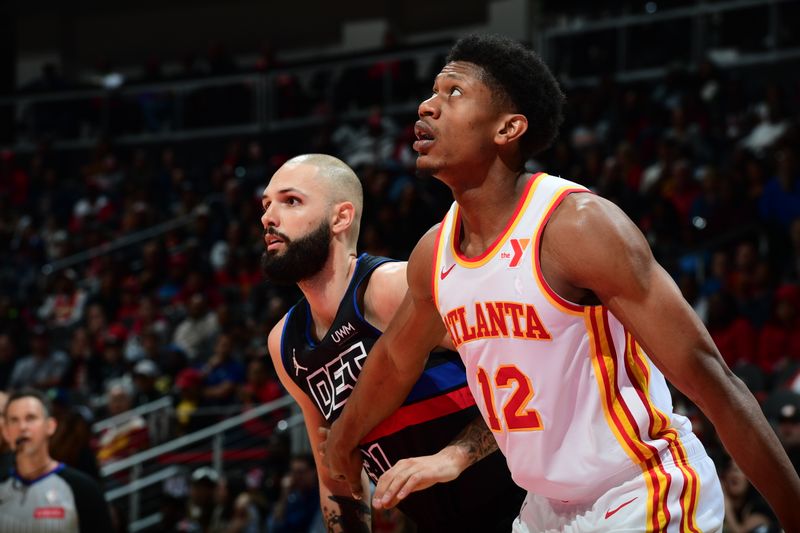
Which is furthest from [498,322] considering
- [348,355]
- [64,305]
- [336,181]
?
[64,305]

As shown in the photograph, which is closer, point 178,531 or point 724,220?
point 178,531

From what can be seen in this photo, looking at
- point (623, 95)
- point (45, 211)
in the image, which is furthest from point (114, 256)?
point (623, 95)

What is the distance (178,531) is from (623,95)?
7.45 metres

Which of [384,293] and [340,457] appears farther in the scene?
[384,293]

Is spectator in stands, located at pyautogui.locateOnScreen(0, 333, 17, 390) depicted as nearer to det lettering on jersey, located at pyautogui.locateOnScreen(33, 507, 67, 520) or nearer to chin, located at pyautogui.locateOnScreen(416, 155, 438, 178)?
det lettering on jersey, located at pyautogui.locateOnScreen(33, 507, 67, 520)

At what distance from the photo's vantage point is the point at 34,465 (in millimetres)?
6621

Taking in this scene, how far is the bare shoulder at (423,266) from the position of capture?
3234 mm

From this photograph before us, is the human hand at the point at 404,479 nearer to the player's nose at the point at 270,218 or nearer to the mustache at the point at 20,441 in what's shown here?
the player's nose at the point at 270,218

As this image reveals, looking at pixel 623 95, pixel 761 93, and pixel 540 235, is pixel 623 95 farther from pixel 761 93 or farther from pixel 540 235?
pixel 540 235

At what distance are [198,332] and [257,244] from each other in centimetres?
147

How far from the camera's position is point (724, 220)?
1081 centimetres

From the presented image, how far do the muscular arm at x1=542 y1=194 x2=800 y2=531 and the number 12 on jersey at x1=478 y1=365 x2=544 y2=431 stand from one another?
1.01 feet

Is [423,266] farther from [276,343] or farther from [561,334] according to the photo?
[276,343]

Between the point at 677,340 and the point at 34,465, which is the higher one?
the point at 677,340
